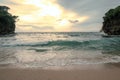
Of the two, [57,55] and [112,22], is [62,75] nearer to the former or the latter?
[57,55]

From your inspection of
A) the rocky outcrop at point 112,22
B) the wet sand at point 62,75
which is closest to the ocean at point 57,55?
the wet sand at point 62,75

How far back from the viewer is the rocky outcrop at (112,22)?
54.4 metres

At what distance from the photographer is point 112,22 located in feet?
187

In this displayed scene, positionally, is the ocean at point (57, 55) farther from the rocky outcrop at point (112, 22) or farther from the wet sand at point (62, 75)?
the rocky outcrop at point (112, 22)

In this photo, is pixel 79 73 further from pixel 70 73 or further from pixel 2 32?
pixel 2 32

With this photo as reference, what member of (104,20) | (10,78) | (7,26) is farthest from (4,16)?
(10,78)

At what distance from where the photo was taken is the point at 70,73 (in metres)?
5.96

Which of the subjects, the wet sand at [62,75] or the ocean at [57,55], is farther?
the ocean at [57,55]

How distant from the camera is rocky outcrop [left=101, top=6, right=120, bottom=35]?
178 ft

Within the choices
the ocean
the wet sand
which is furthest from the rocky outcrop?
the wet sand

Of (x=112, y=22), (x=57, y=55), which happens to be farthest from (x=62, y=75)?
(x=112, y=22)

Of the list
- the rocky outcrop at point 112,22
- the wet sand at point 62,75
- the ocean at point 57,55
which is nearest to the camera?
the wet sand at point 62,75

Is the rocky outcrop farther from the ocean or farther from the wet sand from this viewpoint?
the wet sand

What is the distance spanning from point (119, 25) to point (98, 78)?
2035 inches
